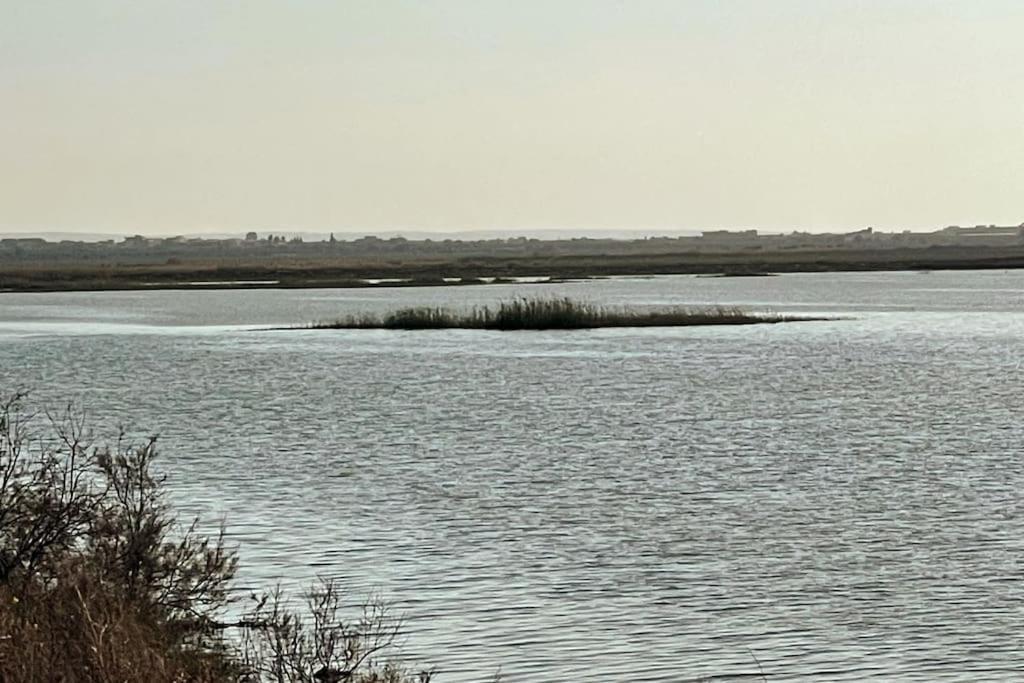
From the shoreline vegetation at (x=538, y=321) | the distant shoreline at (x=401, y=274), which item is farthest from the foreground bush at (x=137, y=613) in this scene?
the distant shoreline at (x=401, y=274)

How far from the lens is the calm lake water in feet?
47.8

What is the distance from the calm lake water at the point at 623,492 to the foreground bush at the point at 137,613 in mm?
1380

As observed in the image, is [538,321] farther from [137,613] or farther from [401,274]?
[401,274]

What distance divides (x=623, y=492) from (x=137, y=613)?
11.8 meters

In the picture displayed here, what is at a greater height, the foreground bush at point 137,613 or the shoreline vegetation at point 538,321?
the foreground bush at point 137,613

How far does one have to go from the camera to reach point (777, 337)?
2589 inches

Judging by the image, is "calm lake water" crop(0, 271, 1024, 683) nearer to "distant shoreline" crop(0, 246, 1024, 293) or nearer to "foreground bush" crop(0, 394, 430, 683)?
"foreground bush" crop(0, 394, 430, 683)

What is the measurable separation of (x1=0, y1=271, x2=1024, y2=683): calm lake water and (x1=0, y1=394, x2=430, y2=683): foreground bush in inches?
54.3

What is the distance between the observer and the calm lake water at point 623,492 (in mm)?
14578

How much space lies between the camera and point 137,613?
12344mm

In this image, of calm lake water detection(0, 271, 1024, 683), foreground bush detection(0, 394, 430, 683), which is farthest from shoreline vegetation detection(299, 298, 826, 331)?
foreground bush detection(0, 394, 430, 683)

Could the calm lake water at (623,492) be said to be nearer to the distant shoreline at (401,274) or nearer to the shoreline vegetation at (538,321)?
the shoreline vegetation at (538,321)

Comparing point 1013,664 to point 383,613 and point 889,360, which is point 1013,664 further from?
point 889,360

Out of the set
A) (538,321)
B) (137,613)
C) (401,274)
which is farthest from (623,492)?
(401,274)
